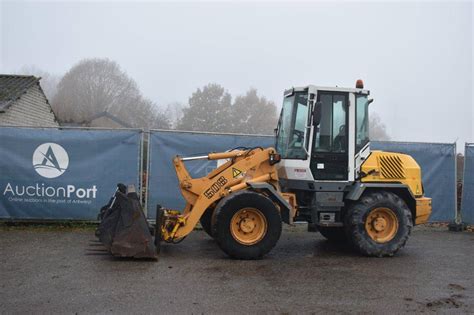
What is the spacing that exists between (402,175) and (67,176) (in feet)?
22.0

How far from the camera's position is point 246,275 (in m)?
6.75

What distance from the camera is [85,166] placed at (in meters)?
10.2

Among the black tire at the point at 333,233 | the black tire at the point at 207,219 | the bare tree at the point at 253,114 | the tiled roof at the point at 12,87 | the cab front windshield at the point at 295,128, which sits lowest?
the black tire at the point at 333,233

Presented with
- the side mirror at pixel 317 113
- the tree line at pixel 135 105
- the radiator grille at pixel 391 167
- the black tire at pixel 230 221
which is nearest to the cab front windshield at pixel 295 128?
the side mirror at pixel 317 113

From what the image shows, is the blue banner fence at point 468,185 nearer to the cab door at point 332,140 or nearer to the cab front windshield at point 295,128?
the cab door at point 332,140

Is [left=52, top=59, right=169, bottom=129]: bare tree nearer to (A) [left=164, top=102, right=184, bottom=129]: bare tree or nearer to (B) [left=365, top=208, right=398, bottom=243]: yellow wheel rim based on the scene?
(A) [left=164, top=102, right=184, bottom=129]: bare tree

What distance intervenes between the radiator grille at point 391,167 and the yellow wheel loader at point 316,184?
A: 18mm

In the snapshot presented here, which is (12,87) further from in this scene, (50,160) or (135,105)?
(135,105)

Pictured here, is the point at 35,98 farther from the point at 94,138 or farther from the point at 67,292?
the point at 67,292

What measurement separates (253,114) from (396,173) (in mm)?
63107

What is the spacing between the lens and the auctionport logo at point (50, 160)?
1012 cm

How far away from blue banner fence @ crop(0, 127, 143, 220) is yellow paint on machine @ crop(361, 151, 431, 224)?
4.82 m

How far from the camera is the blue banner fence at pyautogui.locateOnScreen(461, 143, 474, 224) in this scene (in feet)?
37.3

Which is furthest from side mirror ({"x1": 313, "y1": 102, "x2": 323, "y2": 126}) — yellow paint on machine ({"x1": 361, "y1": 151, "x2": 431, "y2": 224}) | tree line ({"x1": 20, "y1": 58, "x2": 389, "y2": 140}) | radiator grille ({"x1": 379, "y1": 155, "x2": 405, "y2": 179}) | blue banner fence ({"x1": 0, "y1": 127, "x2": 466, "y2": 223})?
tree line ({"x1": 20, "y1": 58, "x2": 389, "y2": 140})
